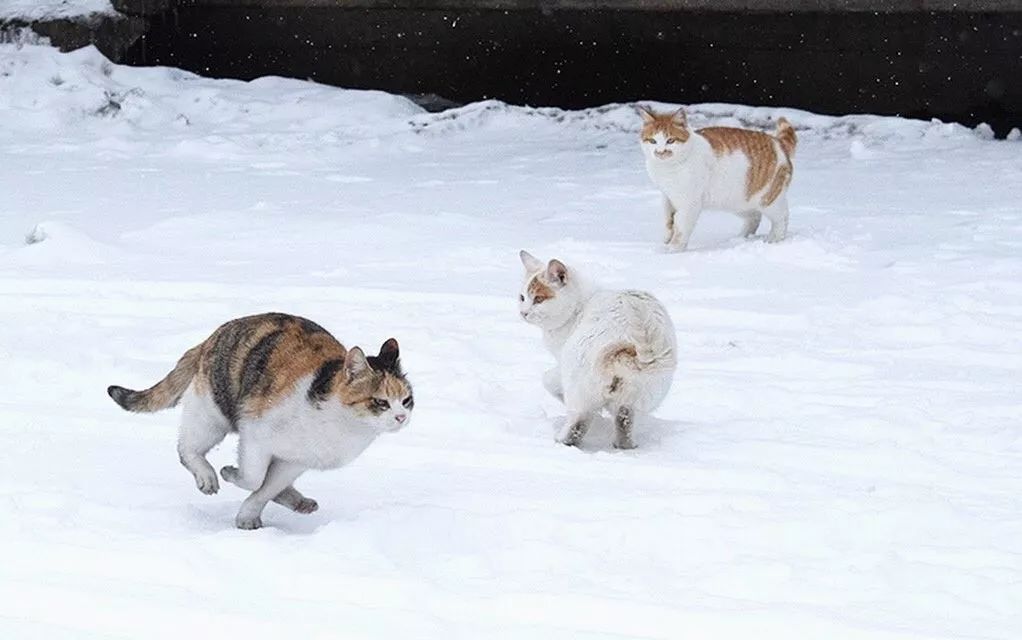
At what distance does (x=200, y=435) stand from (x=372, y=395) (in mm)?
647

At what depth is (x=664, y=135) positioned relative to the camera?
26.9 ft

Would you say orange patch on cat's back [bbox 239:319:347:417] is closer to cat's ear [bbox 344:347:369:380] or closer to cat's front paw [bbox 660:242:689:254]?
cat's ear [bbox 344:347:369:380]

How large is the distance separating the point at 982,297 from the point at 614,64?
6601 millimetres

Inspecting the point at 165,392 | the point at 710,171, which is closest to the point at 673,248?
the point at 710,171

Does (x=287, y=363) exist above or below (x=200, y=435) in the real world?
above

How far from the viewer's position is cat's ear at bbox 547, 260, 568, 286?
5.39 m

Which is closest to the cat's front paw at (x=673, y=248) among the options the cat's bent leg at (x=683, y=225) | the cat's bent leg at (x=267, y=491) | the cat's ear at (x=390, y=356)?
the cat's bent leg at (x=683, y=225)

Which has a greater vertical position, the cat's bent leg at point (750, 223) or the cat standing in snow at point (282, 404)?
the cat standing in snow at point (282, 404)

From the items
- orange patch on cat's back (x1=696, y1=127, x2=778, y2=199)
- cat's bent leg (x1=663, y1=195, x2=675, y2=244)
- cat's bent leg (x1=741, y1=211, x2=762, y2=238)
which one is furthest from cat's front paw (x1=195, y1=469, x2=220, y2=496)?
cat's bent leg (x1=741, y1=211, x2=762, y2=238)

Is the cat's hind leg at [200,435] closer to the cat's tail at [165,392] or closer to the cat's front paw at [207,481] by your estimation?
the cat's front paw at [207,481]

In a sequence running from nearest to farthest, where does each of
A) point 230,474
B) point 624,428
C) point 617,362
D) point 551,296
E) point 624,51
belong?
point 230,474
point 617,362
point 624,428
point 551,296
point 624,51

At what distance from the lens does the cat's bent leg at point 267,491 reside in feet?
13.8

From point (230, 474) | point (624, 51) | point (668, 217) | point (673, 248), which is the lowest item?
point (673, 248)

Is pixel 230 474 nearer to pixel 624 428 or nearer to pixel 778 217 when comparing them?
pixel 624 428
